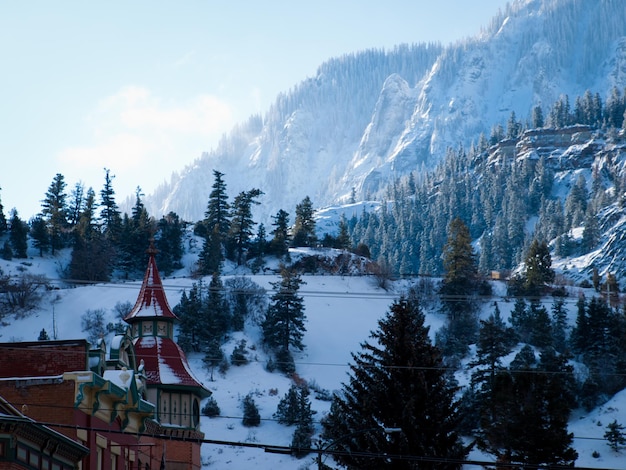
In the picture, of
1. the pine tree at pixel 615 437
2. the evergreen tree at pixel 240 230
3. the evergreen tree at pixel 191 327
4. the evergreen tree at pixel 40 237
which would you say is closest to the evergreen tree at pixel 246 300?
the evergreen tree at pixel 191 327

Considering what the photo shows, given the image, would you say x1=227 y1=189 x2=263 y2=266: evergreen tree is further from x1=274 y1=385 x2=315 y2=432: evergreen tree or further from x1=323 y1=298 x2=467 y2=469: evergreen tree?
x1=323 y1=298 x2=467 y2=469: evergreen tree

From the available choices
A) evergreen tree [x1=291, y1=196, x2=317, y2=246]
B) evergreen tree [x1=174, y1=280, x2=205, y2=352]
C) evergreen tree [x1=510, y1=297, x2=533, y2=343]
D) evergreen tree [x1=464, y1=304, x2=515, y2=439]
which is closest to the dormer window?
evergreen tree [x1=464, y1=304, x2=515, y2=439]

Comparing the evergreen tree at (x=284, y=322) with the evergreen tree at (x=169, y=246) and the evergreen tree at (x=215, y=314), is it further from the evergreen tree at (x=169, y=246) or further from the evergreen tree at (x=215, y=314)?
the evergreen tree at (x=169, y=246)

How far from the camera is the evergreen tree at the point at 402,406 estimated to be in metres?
43.8

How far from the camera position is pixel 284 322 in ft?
357

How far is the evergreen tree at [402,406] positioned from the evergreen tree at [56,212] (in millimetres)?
87434

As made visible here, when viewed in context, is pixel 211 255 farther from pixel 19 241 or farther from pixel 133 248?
pixel 19 241

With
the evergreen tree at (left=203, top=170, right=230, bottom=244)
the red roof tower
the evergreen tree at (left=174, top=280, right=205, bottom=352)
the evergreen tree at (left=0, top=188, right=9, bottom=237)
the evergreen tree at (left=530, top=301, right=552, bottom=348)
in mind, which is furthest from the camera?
the evergreen tree at (left=203, top=170, right=230, bottom=244)

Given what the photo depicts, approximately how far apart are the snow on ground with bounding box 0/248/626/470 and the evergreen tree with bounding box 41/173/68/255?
2.65 m

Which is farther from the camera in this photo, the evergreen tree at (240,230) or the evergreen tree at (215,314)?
the evergreen tree at (240,230)

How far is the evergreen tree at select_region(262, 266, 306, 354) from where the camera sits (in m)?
108

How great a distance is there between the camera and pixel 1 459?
86.8 feet

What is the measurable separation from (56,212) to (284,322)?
132 ft

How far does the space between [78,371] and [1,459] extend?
7.82 m
